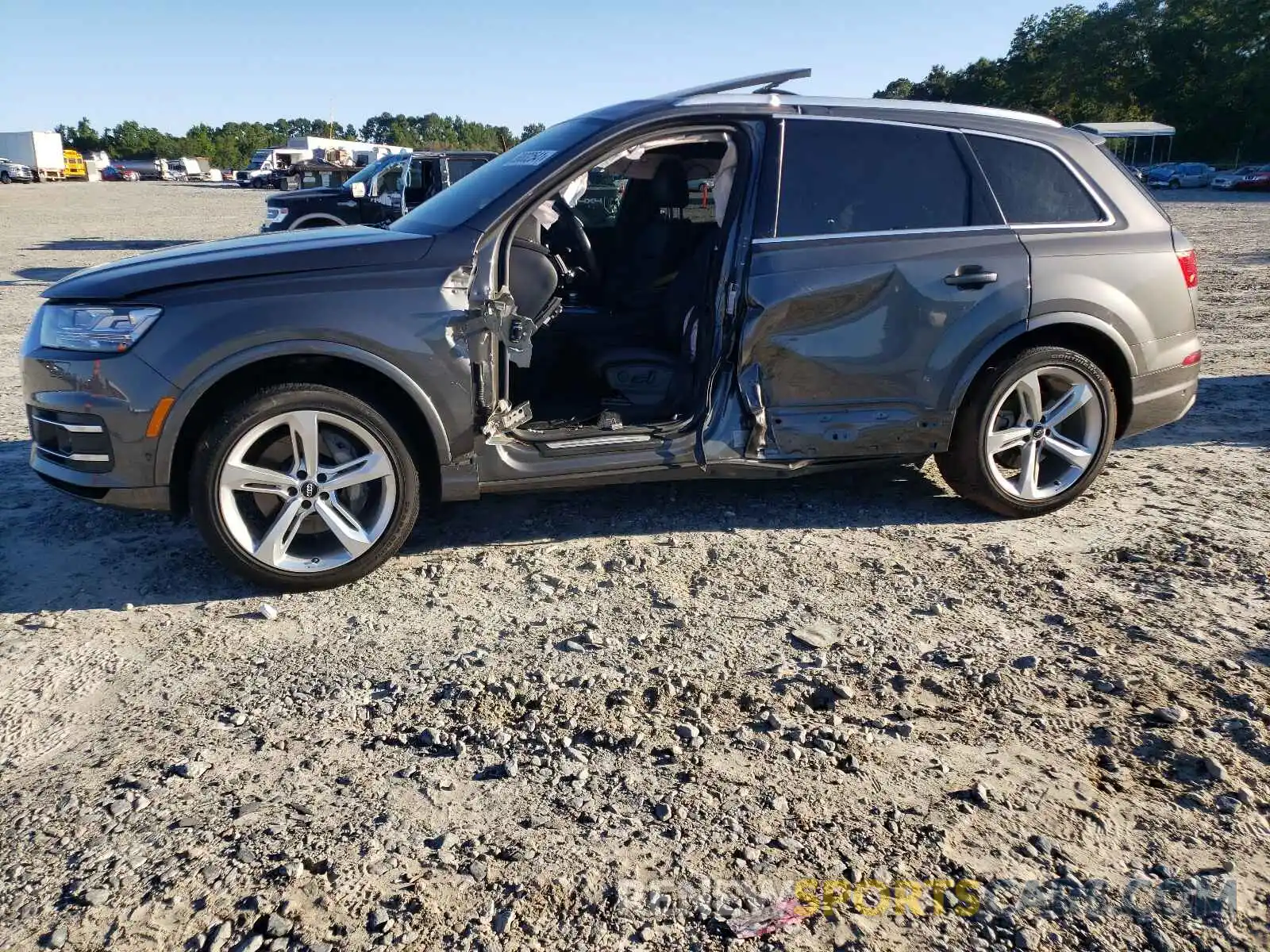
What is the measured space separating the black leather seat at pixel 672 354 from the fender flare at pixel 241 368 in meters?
1.35

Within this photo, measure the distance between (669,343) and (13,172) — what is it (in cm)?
7718

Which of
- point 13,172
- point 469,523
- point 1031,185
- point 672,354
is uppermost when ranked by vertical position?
point 13,172

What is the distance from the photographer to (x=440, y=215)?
14.6 feet

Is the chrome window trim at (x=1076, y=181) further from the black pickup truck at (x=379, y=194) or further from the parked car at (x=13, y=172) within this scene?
the parked car at (x=13, y=172)

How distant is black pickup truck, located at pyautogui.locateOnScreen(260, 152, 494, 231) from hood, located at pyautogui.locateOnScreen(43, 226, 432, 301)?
38.4ft

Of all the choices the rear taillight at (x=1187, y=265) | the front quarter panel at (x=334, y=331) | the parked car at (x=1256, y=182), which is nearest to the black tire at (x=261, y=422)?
the front quarter panel at (x=334, y=331)

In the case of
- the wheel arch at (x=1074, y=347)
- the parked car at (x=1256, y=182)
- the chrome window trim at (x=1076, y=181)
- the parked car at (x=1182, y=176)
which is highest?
the parked car at (x=1182, y=176)

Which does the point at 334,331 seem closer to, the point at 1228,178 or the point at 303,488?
the point at 303,488

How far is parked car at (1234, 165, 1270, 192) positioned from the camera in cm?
4606

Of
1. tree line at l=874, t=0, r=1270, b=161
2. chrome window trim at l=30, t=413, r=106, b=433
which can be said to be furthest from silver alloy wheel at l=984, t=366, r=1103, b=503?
tree line at l=874, t=0, r=1270, b=161

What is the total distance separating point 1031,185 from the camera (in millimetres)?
4738

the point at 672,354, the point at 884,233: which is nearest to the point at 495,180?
the point at 672,354

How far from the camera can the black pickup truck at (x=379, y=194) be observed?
51.6ft

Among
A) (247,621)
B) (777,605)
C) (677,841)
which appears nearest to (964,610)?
(777,605)
